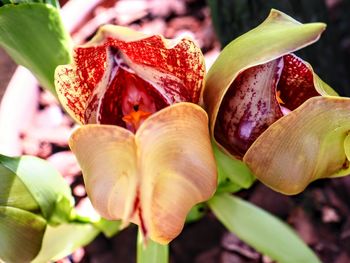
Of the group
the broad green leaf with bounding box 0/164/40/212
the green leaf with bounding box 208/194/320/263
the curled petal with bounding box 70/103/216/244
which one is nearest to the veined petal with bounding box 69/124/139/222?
the curled petal with bounding box 70/103/216/244

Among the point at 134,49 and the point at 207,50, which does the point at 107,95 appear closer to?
the point at 134,49

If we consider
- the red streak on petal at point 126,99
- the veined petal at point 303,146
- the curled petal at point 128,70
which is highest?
the curled petal at point 128,70

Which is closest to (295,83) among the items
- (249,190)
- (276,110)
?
(276,110)

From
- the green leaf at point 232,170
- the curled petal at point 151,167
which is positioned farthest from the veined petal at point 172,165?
the green leaf at point 232,170

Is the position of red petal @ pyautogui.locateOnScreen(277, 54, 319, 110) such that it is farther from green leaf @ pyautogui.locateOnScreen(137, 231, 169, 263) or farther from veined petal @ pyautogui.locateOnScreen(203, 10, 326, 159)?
green leaf @ pyautogui.locateOnScreen(137, 231, 169, 263)

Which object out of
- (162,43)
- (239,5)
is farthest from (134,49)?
(239,5)

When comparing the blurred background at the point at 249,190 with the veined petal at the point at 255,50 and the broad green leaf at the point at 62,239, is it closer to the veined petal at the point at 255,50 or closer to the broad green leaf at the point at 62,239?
the broad green leaf at the point at 62,239
